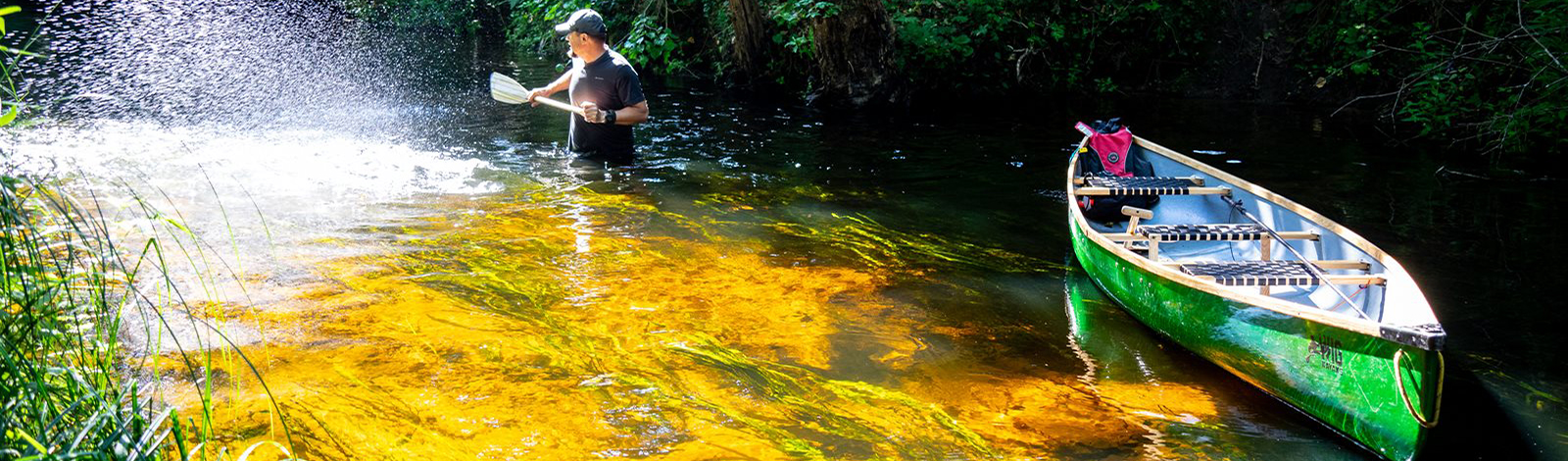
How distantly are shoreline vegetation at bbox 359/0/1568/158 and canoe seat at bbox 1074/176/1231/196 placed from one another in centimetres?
668

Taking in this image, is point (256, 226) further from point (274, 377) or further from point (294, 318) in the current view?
point (274, 377)

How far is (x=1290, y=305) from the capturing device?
474 centimetres

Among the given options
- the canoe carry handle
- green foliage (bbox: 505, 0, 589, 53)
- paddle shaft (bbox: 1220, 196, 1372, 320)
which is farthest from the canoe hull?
green foliage (bbox: 505, 0, 589, 53)

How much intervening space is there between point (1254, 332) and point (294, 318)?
16.0 feet

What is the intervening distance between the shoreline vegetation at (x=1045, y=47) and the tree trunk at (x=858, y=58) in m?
0.02

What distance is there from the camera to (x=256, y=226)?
25.3 feet

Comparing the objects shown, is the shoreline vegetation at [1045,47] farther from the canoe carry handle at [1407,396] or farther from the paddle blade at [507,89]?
the canoe carry handle at [1407,396]

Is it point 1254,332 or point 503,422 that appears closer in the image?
point 503,422

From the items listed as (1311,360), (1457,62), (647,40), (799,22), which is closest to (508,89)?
(647,40)

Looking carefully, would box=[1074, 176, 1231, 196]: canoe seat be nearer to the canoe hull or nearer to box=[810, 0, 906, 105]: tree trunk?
the canoe hull

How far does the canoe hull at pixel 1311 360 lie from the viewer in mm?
4219

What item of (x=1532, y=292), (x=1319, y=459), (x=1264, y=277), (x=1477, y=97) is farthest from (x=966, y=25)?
(x=1319, y=459)

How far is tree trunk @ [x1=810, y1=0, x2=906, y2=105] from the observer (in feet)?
47.7

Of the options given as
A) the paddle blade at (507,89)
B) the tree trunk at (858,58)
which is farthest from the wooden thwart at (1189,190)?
the tree trunk at (858,58)
